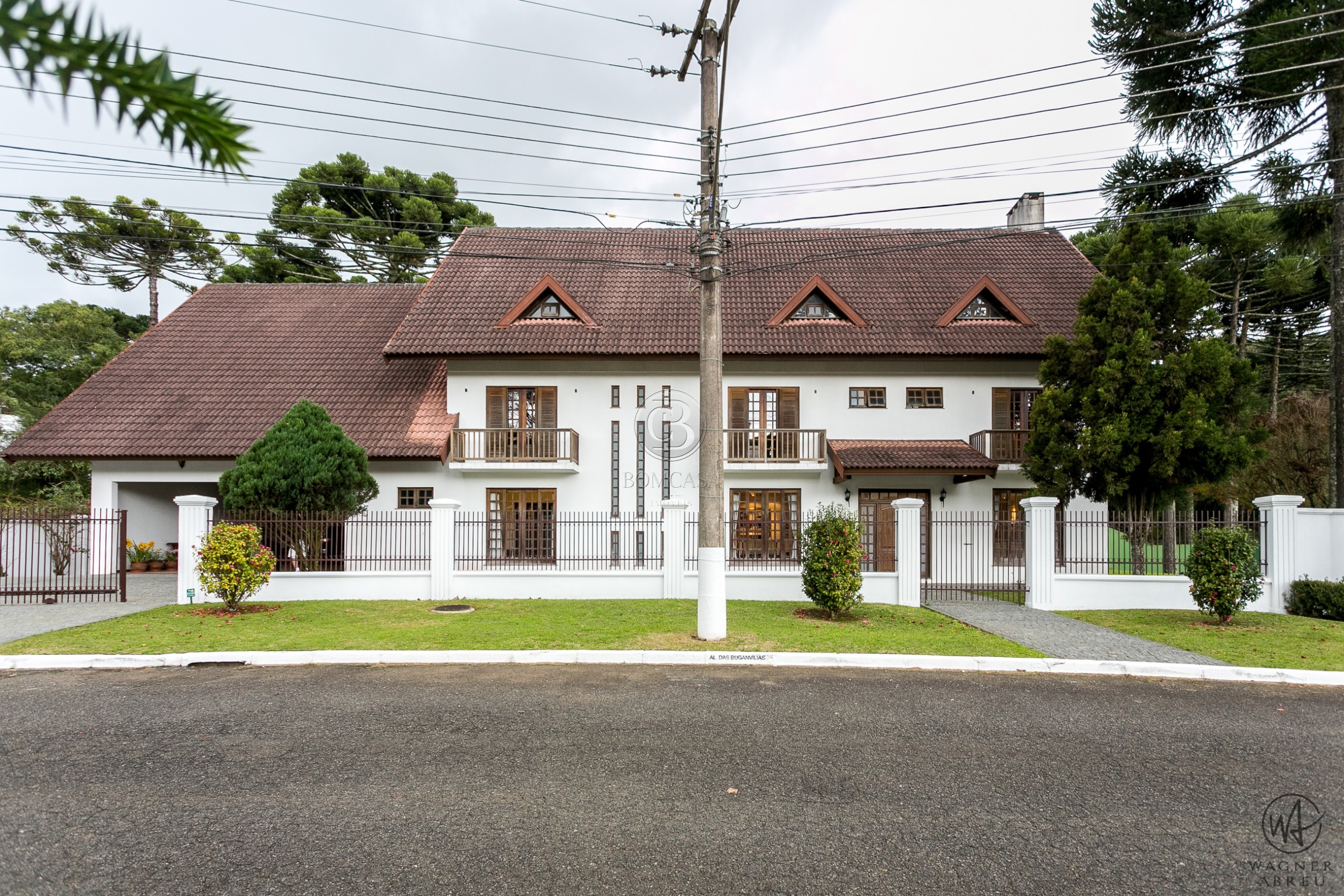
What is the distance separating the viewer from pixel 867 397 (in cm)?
2152

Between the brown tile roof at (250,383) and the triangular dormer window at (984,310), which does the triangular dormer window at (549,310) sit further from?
the triangular dormer window at (984,310)

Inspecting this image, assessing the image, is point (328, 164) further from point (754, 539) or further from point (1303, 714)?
point (1303, 714)

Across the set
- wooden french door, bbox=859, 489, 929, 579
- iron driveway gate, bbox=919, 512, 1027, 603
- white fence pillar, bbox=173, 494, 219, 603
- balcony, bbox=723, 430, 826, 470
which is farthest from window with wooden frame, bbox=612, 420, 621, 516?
white fence pillar, bbox=173, 494, 219, 603

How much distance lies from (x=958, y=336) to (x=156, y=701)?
66.3 ft

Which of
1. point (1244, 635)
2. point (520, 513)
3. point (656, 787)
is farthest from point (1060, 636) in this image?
point (520, 513)

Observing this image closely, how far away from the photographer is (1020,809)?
205 inches

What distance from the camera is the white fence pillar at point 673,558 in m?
15.5

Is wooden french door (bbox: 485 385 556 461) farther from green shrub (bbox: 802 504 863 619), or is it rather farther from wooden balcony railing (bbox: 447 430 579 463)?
green shrub (bbox: 802 504 863 619)

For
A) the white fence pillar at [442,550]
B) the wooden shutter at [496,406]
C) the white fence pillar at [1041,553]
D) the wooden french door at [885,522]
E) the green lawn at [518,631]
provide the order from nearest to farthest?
the green lawn at [518,631] → the white fence pillar at [1041,553] → the white fence pillar at [442,550] → the wooden french door at [885,522] → the wooden shutter at [496,406]

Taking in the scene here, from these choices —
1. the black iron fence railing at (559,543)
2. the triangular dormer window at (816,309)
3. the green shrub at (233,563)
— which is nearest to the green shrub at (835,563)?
the black iron fence railing at (559,543)

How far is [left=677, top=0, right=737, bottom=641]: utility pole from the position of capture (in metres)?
11.0

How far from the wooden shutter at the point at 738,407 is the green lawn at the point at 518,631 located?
7765mm

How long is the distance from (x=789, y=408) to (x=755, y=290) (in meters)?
4.42

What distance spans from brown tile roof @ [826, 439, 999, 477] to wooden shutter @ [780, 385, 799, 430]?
120cm
